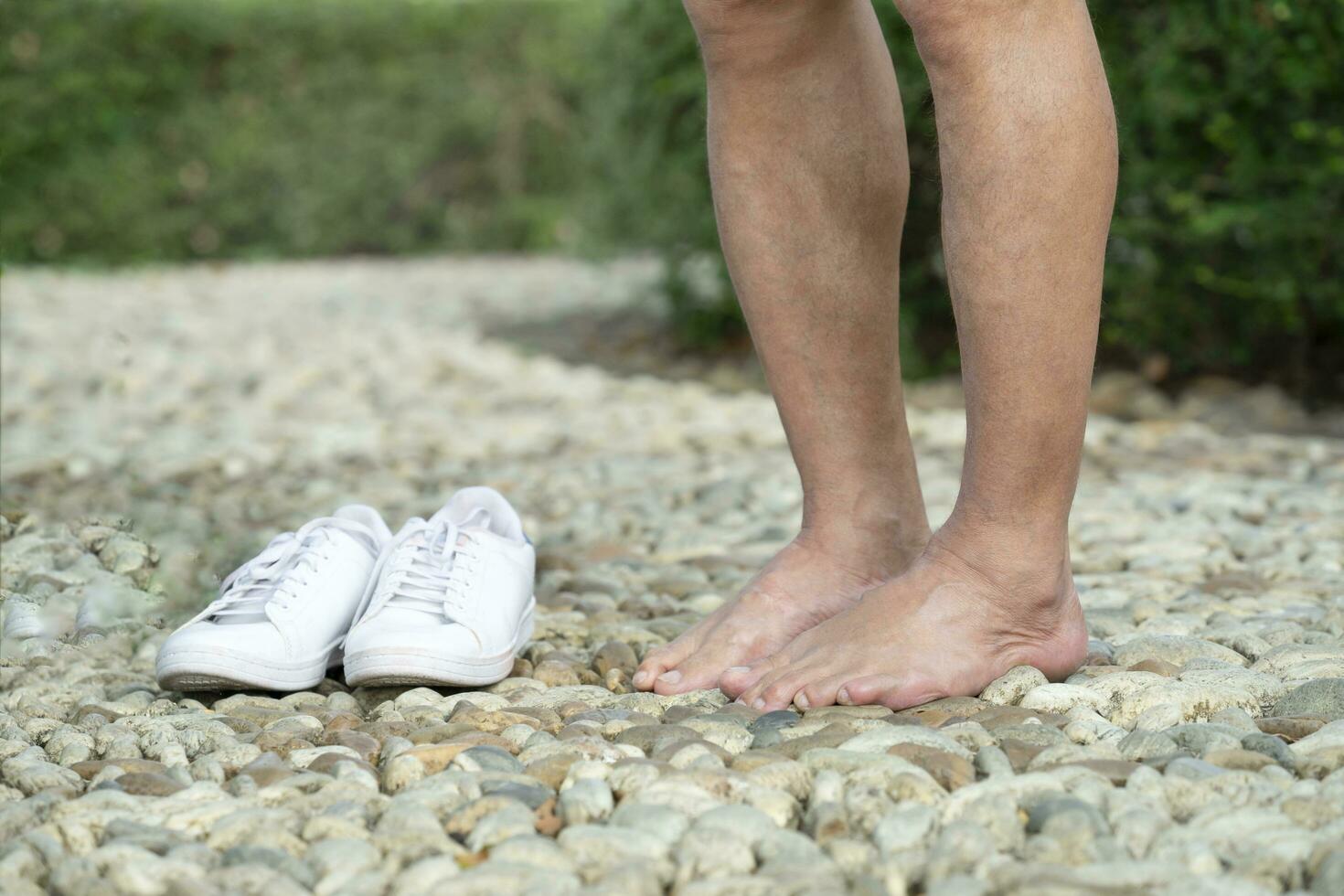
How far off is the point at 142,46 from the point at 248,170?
963mm

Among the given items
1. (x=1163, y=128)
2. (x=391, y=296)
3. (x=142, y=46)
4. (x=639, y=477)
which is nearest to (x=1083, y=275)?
(x=639, y=477)

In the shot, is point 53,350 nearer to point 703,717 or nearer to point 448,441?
point 448,441

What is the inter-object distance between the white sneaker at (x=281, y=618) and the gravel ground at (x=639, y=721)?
0.04m

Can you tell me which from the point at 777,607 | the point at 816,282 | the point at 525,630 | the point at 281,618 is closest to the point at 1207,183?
the point at 816,282

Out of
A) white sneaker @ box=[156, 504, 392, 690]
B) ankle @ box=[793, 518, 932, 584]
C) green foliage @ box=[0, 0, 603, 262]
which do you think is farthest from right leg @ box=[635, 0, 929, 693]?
green foliage @ box=[0, 0, 603, 262]

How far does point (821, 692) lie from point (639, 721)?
0.62ft

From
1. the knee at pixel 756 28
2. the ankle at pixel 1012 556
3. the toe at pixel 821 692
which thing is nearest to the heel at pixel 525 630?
the toe at pixel 821 692

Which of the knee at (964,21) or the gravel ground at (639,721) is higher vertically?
the knee at (964,21)

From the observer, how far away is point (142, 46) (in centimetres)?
796

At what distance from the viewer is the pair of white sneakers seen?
1.46m

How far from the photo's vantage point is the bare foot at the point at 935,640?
137cm

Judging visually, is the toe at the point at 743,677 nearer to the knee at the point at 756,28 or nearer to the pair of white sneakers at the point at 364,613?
the pair of white sneakers at the point at 364,613

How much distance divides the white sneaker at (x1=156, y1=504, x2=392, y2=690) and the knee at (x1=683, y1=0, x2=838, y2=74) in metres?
0.75

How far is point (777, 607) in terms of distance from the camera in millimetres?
1571
